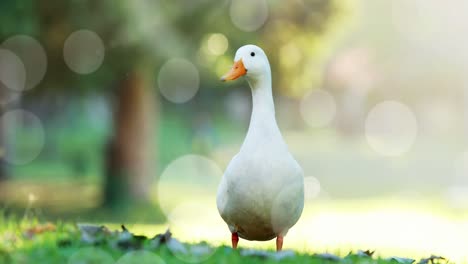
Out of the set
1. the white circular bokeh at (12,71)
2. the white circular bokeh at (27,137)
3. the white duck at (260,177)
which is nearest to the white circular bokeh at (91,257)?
the white duck at (260,177)

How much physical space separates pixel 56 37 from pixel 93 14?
1.29m

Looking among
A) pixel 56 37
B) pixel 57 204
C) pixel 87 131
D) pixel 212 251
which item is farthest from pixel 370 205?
pixel 212 251

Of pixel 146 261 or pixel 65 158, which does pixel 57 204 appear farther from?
pixel 146 261

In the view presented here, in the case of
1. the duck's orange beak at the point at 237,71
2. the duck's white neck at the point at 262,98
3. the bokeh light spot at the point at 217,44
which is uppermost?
the bokeh light spot at the point at 217,44

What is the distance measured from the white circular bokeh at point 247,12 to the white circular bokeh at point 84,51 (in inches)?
78.8

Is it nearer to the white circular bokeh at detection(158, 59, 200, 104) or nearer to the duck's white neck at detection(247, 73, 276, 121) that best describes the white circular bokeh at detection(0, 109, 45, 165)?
the white circular bokeh at detection(158, 59, 200, 104)

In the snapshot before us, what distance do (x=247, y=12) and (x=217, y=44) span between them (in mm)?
766

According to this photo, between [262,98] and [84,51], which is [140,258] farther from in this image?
[84,51]

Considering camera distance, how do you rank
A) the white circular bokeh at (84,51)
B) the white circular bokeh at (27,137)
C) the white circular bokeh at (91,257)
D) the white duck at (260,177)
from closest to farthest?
the white circular bokeh at (91,257), the white duck at (260,177), the white circular bokeh at (84,51), the white circular bokeh at (27,137)

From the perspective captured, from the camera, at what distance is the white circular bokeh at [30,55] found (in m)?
9.92

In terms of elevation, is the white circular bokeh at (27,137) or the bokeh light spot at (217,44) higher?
the bokeh light spot at (217,44)

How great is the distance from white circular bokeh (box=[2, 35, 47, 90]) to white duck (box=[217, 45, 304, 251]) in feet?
21.8

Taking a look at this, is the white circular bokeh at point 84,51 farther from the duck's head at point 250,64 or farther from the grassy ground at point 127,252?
the duck's head at point 250,64

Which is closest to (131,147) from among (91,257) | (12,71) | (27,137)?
(12,71)
